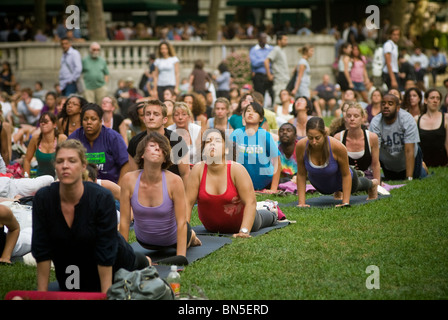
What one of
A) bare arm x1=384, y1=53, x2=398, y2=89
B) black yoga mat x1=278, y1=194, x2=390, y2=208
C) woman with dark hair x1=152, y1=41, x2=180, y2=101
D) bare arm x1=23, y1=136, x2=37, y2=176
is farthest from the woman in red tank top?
woman with dark hair x1=152, y1=41, x2=180, y2=101

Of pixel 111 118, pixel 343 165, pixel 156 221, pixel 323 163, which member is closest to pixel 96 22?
pixel 111 118

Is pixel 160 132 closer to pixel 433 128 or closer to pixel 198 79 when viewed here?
pixel 433 128

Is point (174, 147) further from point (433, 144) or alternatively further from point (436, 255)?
point (433, 144)

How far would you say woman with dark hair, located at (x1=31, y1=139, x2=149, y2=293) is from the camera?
5949mm

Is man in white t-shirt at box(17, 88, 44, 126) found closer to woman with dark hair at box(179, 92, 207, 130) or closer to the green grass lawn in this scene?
woman with dark hair at box(179, 92, 207, 130)

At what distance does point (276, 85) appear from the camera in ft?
66.5

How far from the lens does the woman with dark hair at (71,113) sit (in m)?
11.6

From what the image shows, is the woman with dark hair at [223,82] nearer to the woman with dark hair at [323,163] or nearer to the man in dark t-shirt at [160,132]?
the man in dark t-shirt at [160,132]

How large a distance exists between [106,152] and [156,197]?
2793 millimetres

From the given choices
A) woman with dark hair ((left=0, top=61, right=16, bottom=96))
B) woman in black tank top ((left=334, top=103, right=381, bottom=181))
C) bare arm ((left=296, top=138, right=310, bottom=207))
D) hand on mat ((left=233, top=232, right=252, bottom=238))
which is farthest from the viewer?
woman with dark hair ((left=0, top=61, right=16, bottom=96))

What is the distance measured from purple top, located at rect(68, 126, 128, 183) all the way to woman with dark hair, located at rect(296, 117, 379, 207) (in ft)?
7.67

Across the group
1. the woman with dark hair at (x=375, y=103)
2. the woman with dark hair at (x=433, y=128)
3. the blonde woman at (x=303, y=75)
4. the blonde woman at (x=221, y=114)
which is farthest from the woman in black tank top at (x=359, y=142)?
the blonde woman at (x=303, y=75)
